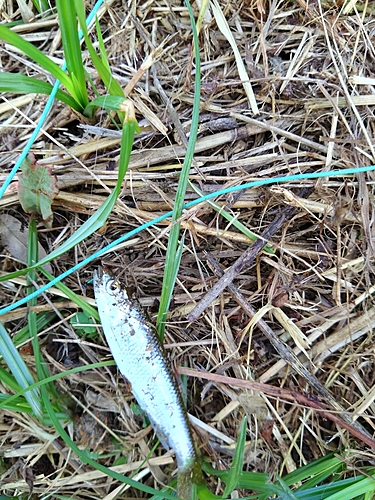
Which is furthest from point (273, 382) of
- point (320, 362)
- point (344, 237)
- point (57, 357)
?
point (57, 357)

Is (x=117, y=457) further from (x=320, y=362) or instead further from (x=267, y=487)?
(x=320, y=362)

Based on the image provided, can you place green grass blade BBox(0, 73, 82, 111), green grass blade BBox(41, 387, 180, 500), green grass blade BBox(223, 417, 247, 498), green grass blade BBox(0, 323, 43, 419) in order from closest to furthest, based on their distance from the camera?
green grass blade BBox(0, 73, 82, 111) < green grass blade BBox(223, 417, 247, 498) < green grass blade BBox(41, 387, 180, 500) < green grass blade BBox(0, 323, 43, 419)

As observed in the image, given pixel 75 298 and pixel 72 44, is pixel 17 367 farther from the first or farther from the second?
pixel 72 44

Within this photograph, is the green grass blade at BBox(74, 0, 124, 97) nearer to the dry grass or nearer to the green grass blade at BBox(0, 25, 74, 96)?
the green grass blade at BBox(0, 25, 74, 96)

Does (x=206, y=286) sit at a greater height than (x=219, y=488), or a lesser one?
greater

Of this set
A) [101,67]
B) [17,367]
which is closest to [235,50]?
[101,67]

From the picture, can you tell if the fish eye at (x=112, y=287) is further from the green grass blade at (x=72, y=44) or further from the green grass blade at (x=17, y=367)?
the green grass blade at (x=72, y=44)

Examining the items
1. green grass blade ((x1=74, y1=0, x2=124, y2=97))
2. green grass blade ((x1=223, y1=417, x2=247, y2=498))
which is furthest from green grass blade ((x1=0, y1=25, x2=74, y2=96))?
green grass blade ((x1=223, y1=417, x2=247, y2=498))
